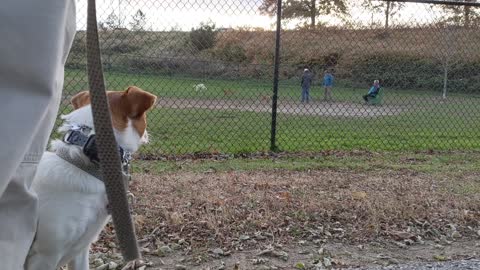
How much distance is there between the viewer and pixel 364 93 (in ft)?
39.8

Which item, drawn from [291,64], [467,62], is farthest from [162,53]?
[467,62]

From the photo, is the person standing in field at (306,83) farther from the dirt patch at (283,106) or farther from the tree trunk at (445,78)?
the tree trunk at (445,78)

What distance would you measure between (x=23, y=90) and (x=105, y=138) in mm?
421

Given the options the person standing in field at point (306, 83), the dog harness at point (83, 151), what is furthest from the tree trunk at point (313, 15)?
the dog harness at point (83, 151)

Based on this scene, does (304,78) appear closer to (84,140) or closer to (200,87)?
(200,87)

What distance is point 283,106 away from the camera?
1268 cm

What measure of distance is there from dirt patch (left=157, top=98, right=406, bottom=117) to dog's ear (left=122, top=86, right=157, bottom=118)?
790 centimetres

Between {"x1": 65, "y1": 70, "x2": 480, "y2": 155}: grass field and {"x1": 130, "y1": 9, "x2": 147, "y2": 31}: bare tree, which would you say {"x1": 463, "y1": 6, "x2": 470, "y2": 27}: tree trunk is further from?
{"x1": 130, "y1": 9, "x2": 147, "y2": 31}: bare tree

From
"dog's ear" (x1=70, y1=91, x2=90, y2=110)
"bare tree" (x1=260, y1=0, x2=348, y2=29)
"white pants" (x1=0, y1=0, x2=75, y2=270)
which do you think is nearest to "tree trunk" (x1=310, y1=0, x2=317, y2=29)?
"bare tree" (x1=260, y1=0, x2=348, y2=29)

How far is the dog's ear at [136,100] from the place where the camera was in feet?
8.91

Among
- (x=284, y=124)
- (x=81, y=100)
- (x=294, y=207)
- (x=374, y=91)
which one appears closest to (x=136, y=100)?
(x=81, y=100)

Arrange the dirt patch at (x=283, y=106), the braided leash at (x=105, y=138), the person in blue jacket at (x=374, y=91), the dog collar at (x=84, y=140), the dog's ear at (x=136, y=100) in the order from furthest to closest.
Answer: the person in blue jacket at (x=374, y=91) → the dirt patch at (x=283, y=106) → the dog's ear at (x=136, y=100) → the dog collar at (x=84, y=140) → the braided leash at (x=105, y=138)

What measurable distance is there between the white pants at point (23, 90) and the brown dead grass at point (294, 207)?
9.23 ft

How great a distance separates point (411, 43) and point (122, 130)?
896 centimetres
